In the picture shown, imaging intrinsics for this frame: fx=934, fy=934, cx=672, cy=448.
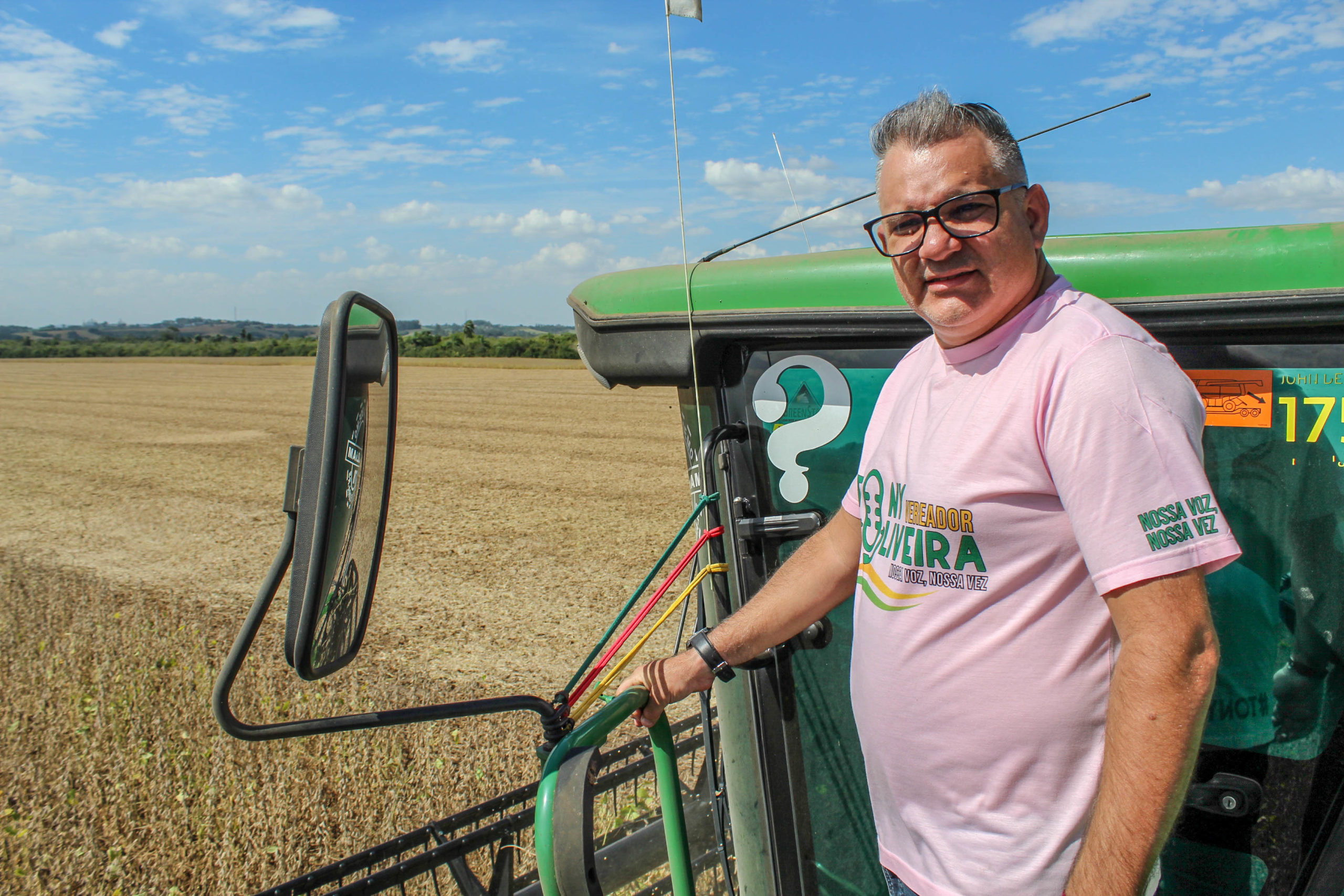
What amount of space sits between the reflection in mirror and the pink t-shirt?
0.78 m

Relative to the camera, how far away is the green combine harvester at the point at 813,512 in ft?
4.22

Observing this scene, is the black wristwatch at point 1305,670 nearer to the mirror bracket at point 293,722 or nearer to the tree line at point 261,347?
the mirror bracket at point 293,722

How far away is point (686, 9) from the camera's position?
1697 millimetres

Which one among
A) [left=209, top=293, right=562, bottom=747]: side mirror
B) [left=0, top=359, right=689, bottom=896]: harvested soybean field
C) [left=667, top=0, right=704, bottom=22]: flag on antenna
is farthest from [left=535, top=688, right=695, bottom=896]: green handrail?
[left=0, top=359, right=689, bottom=896]: harvested soybean field

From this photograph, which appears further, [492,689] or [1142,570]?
[492,689]

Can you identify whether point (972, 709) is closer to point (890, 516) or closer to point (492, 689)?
point (890, 516)

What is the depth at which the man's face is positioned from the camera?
51.4 inches

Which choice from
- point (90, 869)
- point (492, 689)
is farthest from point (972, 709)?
point (492, 689)

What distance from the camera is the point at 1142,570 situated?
1.05 m

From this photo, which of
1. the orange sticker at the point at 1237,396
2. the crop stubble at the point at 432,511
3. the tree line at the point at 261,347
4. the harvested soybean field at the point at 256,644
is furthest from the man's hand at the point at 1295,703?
the tree line at the point at 261,347

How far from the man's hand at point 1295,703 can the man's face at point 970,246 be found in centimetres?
72

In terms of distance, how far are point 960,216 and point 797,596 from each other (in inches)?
28.4

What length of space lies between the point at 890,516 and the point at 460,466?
1434 centimetres

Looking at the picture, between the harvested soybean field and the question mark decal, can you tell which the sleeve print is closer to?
the question mark decal
